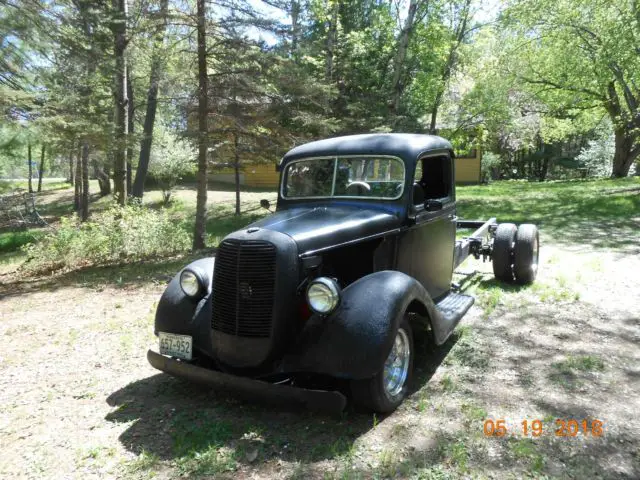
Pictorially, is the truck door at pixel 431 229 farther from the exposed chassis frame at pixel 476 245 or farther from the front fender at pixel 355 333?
the front fender at pixel 355 333

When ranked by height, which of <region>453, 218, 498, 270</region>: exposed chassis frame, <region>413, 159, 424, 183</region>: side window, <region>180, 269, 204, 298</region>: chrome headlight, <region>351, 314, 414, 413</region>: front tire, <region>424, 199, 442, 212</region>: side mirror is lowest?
<region>351, 314, 414, 413</region>: front tire

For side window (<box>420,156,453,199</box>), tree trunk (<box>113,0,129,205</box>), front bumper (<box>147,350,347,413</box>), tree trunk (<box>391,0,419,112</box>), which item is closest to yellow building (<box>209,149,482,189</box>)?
tree trunk (<box>391,0,419,112</box>)

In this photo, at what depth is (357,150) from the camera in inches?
173

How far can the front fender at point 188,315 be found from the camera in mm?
3518

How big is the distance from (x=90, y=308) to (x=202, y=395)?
362 cm

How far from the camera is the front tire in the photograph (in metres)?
3.09

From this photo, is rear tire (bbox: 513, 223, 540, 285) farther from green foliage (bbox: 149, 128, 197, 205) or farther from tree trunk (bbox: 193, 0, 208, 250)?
green foliage (bbox: 149, 128, 197, 205)

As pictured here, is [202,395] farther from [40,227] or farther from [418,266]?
[40,227]

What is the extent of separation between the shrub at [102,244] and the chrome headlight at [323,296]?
7.55 metres

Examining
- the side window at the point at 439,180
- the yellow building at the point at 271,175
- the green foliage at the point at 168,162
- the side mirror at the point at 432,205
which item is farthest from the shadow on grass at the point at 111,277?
the yellow building at the point at 271,175

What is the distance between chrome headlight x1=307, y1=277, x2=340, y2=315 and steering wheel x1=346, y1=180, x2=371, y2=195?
1479 mm

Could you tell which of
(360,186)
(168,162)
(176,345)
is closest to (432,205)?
(360,186)

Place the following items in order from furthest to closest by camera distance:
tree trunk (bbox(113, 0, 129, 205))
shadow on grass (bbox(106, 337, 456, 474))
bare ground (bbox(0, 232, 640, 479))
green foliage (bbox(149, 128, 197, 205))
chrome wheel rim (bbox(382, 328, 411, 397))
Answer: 1. green foliage (bbox(149, 128, 197, 205))
2. tree trunk (bbox(113, 0, 129, 205))
3. chrome wheel rim (bbox(382, 328, 411, 397))
4. shadow on grass (bbox(106, 337, 456, 474))
5. bare ground (bbox(0, 232, 640, 479))

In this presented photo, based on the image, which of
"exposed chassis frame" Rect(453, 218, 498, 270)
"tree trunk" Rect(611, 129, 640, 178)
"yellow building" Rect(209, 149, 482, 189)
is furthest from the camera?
"yellow building" Rect(209, 149, 482, 189)
